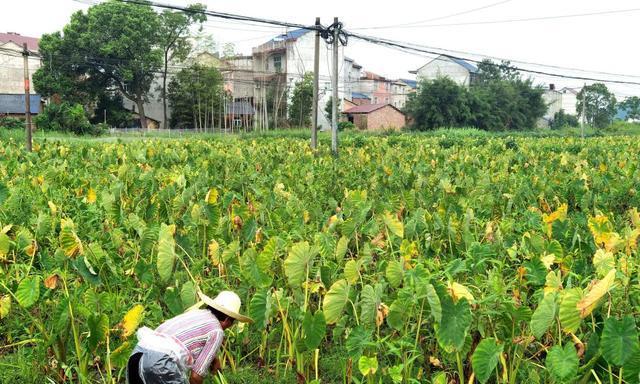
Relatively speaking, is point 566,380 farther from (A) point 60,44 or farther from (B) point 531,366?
(A) point 60,44

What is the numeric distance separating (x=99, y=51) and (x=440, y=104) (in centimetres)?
2044

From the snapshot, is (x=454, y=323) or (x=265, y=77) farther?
(x=265, y=77)

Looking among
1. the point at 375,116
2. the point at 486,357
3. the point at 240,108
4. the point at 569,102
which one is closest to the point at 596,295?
the point at 486,357

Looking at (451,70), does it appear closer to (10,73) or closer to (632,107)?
(10,73)

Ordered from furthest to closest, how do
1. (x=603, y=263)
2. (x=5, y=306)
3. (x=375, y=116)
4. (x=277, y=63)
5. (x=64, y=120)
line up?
(x=277, y=63)
(x=375, y=116)
(x=64, y=120)
(x=5, y=306)
(x=603, y=263)

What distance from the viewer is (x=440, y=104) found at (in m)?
41.3

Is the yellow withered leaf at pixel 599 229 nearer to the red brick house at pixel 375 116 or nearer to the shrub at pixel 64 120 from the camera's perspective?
the shrub at pixel 64 120

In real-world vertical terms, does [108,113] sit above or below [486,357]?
above

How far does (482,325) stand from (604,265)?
2.27ft

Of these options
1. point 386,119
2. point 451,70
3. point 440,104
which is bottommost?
point 386,119

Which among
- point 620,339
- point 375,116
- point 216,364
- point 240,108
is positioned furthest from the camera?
point 240,108

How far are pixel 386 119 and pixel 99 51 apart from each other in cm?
1841

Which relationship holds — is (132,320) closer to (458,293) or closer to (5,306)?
(5,306)

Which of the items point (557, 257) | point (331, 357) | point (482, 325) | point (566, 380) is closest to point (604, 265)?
point (557, 257)
